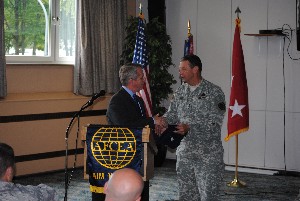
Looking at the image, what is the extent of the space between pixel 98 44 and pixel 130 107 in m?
4.19

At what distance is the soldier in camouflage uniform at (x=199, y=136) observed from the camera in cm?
523

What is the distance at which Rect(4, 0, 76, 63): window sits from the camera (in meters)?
8.45

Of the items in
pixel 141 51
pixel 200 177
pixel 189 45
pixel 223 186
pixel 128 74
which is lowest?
pixel 223 186

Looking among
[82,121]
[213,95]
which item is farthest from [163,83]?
[213,95]

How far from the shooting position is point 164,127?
5.29 meters

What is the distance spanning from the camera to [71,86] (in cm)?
902

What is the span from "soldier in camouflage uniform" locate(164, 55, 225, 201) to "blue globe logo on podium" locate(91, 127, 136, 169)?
1.81ft

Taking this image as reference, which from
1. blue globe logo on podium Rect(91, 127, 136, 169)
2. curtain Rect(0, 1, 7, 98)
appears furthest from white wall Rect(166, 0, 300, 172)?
blue globe logo on podium Rect(91, 127, 136, 169)

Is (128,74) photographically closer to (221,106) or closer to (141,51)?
(221,106)

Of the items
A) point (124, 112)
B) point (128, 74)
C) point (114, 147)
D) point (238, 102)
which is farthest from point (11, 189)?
point (238, 102)

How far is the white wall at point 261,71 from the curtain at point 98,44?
1273mm

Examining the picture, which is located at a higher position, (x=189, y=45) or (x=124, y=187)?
(x=189, y=45)

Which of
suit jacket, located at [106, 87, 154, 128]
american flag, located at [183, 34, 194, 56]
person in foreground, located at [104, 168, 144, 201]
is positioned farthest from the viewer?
american flag, located at [183, 34, 194, 56]

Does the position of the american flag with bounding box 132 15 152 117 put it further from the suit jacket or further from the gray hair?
the suit jacket
